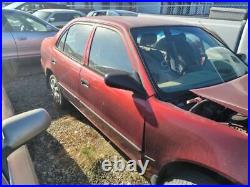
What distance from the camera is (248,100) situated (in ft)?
6.77

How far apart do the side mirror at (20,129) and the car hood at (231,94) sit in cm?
130

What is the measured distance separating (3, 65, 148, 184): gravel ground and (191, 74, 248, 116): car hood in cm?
119

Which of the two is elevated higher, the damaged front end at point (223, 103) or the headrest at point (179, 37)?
the headrest at point (179, 37)

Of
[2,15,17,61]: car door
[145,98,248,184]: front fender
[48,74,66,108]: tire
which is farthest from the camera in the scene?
[2,15,17,61]: car door

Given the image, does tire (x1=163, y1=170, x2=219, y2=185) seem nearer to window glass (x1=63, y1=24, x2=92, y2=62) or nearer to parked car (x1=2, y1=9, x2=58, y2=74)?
window glass (x1=63, y1=24, x2=92, y2=62)

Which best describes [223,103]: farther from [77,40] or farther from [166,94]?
[77,40]

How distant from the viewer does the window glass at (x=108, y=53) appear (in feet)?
8.86

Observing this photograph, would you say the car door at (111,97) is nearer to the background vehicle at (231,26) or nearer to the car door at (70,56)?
the car door at (70,56)

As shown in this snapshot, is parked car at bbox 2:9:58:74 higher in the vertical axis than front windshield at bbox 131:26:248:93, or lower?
lower

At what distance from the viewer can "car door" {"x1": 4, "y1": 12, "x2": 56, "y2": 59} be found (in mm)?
5809

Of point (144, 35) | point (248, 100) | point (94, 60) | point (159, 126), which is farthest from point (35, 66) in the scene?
point (248, 100)

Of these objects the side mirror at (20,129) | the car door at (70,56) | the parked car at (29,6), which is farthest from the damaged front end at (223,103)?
the parked car at (29,6)

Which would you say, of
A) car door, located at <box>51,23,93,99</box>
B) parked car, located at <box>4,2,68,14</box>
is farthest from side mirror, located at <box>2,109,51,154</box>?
parked car, located at <box>4,2,68,14</box>

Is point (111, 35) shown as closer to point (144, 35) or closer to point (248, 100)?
point (144, 35)
